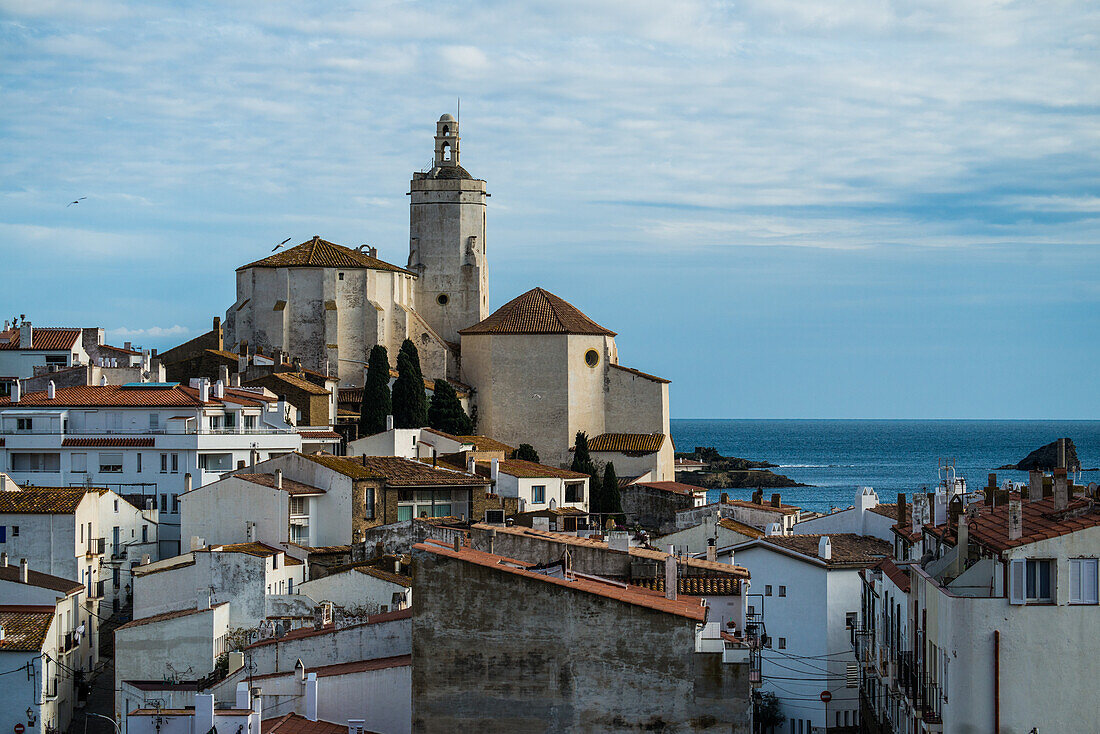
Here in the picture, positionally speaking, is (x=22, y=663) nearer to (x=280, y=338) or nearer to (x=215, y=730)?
(x=215, y=730)

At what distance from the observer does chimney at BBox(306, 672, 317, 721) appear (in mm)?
23406

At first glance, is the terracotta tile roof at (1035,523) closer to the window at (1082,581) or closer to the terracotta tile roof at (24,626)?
the window at (1082,581)

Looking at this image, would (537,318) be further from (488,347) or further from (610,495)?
(610,495)

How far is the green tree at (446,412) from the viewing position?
67.4m

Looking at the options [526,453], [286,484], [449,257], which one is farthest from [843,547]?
[449,257]

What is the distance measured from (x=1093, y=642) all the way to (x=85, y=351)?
172 feet

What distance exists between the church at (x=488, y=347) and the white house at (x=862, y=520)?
26475 mm

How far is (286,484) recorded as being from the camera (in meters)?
42.5

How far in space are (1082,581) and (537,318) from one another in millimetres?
53694

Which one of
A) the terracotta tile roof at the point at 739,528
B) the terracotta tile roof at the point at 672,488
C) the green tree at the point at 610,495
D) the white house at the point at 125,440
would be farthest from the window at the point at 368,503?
the terracotta tile roof at the point at 672,488

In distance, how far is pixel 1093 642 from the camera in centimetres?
1920

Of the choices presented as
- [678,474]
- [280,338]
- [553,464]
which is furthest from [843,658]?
[678,474]

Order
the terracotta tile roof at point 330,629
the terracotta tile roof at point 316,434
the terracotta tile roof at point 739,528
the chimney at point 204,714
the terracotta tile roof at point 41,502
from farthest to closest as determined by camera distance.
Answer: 1. the terracotta tile roof at point 316,434
2. the terracotta tile roof at point 739,528
3. the terracotta tile roof at point 41,502
4. the terracotta tile roof at point 330,629
5. the chimney at point 204,714

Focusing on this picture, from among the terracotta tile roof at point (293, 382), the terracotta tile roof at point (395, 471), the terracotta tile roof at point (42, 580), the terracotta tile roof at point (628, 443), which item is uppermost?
the terracotta tile roof at point (293, 382)
